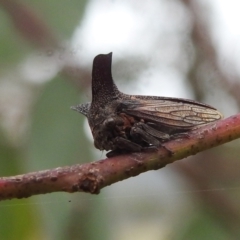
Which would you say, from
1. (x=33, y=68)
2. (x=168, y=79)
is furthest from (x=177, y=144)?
(x=168, y=79)

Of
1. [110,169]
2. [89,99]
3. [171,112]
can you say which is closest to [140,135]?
[171,112]

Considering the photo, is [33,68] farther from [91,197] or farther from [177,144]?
[177,144]

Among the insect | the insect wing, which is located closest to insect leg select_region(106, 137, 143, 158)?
the insect

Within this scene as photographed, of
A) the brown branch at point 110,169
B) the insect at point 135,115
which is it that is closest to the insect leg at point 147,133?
the insect at point 135,115

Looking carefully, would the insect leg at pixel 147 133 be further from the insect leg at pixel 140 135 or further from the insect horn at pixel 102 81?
the insect horn at pixel 102 81

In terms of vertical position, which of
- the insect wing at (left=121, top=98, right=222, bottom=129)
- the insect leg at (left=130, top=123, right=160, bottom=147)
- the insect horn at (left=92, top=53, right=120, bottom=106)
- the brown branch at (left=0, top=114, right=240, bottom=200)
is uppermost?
the insect horn at (left=92, top=53, right=120, bottom=106)

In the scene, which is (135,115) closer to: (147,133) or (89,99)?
(147,133)

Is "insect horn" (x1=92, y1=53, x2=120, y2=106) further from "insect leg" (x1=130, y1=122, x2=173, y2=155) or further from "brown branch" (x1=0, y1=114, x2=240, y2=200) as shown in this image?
"brown branch" (x1=0, y1=114, x2=240, y2=200)
